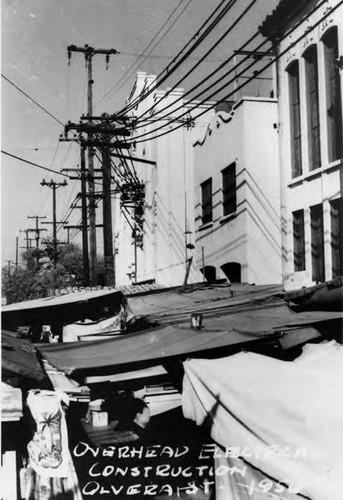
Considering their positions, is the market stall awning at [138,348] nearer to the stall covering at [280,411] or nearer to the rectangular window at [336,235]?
the stall covering at [280,411]

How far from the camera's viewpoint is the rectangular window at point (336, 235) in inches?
376

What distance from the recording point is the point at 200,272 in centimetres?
1738

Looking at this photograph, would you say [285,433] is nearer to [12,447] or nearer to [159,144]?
[12,447]

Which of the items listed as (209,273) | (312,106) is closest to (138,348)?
(312,106)

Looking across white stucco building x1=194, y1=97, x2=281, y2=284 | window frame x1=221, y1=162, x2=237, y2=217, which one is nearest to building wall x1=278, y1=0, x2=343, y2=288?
white stucco building x1=194, y1=97, x2=281, y2=284

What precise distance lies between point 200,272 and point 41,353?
11184mm

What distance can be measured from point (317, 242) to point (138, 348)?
18.4 feet

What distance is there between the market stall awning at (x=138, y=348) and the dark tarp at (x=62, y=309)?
20.6 ft

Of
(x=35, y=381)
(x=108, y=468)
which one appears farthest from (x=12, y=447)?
(x=108, y=468)

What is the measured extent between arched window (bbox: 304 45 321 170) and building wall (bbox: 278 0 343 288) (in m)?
0.05

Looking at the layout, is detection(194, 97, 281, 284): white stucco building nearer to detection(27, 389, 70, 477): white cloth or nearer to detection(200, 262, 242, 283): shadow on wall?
detection(200, 262, 242, 283): shadow on wall

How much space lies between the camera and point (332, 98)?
9633 millimetres

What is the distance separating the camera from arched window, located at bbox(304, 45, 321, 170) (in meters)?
10.5

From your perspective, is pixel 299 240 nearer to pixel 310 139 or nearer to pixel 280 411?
pixel 310 139
